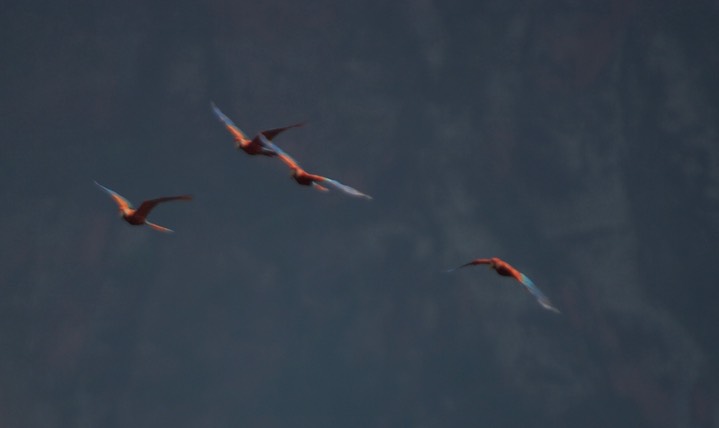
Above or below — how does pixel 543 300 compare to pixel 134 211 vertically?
above

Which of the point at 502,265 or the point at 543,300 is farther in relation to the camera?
the point at 502,265

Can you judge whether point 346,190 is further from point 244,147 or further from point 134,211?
point 134,211

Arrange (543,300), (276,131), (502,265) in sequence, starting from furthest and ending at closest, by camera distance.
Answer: (276,131)
(502,265)
(543,300)

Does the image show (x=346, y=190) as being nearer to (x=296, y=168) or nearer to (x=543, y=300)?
(x=296, y=168)

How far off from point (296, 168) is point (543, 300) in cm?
212

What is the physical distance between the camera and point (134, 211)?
7.03m

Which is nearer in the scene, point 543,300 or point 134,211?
point 543,300

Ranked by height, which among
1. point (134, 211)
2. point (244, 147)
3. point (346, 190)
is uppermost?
point (346, 190)

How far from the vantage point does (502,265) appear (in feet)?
20.7

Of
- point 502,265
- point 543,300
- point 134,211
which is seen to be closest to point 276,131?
point 134,211

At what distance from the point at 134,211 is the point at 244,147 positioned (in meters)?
1.03

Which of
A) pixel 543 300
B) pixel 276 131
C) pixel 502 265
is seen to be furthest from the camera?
pixel 276 131

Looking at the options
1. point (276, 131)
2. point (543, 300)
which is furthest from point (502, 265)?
point (276, 131)

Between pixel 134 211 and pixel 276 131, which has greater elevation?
pixel 276 131
